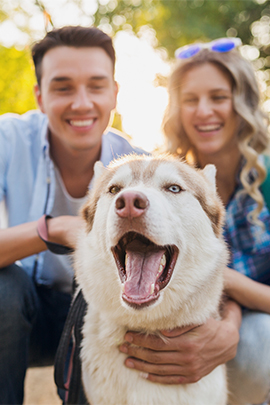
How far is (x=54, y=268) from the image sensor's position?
300cm

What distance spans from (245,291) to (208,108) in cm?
154

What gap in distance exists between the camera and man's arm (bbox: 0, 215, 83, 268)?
2.26 m

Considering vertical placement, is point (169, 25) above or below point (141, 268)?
above

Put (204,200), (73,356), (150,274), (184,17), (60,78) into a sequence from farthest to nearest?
(184,17), (60,78), (73,356), (204,200), (150,274)

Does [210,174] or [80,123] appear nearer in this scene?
[210,174]

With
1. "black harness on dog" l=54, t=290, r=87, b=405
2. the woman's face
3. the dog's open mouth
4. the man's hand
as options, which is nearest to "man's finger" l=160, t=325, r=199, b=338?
the dog's open mouth

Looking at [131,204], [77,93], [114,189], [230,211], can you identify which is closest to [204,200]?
[114,189]

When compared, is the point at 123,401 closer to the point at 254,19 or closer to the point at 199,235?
the point at 199,235

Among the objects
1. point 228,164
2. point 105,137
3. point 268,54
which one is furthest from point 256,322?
point 268,54

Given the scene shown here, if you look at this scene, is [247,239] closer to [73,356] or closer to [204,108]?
[204,108]

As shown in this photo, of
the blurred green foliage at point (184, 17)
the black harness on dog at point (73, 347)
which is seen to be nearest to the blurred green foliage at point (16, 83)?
the blurred green foliage at point (184, 17)

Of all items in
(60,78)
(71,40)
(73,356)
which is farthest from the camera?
(71,40)

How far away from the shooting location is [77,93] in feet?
9.32

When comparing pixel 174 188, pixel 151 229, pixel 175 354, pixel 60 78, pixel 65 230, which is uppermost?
pixel 60 78
